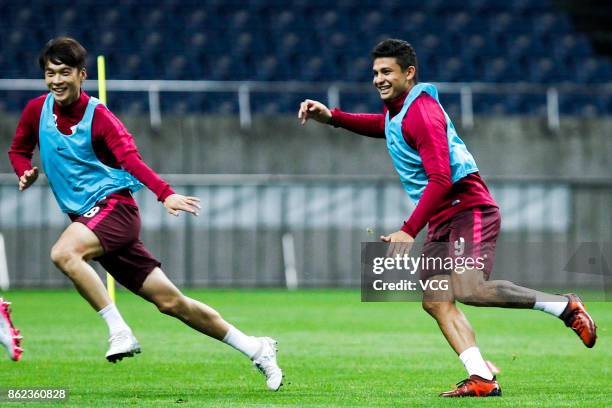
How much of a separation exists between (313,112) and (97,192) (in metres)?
1.43

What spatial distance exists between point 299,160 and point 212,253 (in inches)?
85.6

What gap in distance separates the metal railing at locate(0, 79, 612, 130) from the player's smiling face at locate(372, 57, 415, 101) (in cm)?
1275

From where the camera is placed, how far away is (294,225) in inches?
768

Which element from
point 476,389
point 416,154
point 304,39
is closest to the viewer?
point 476,389

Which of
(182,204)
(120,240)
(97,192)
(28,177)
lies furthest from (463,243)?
(28,177)

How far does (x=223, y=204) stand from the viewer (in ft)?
63.5

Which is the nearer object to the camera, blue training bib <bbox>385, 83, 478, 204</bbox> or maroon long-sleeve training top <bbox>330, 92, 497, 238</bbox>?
maroon long-sleeve training top <bbox>330, 92, 497, 238</bbox>

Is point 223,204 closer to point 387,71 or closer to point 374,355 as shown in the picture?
point 374,355

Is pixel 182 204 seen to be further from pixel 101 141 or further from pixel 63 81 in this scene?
pixel 63 81

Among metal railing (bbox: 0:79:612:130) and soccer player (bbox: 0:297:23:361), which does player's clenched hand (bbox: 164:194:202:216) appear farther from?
metal railing (bbox: 0:79:612:130)

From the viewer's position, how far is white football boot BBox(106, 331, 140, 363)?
22.3 ft

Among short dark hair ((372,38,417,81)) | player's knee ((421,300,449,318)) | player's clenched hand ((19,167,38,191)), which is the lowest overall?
player's knee ((421,300,449,318))

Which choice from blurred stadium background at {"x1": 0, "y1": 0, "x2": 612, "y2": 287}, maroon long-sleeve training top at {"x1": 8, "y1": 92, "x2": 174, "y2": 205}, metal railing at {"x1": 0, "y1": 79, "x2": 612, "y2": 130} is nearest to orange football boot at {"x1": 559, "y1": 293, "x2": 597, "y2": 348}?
maroon long-sleeve training top at {"x1": 8, "y1": 92, "x2": 174, "y2": 205}

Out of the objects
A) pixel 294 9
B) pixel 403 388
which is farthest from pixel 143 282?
pixel 294 9
